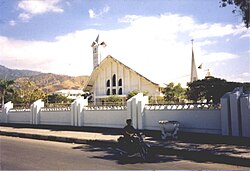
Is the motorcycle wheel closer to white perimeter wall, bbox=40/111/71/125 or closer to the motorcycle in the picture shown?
the motorcycle

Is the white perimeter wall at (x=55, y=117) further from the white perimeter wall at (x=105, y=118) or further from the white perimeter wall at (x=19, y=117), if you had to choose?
the white perimeter wall at (x=19, y=117)

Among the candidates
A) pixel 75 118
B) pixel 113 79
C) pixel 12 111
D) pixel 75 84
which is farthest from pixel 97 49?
pixel 75 84

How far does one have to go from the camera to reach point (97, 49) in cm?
5975

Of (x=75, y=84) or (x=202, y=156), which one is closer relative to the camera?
(x=202, y=156)

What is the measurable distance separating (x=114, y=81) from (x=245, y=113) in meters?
43.4

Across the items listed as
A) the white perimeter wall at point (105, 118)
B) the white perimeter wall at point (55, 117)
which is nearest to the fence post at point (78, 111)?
the white perimeter wall at point (105, 118)

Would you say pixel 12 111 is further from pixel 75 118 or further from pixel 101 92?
pixel 101 92

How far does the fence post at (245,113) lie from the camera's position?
35.6ft

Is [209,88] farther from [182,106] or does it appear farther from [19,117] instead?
[19,117]

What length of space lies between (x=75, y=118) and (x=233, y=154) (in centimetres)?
1156

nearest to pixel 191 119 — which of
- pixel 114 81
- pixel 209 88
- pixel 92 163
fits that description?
pixel 92 163

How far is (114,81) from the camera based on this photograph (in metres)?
53.8

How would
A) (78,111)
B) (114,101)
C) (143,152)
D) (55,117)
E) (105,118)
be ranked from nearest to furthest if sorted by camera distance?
(143,152) → (105,118) → (78,111) → (55,117) → (114,101)

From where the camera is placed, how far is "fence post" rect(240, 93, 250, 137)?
10836 millimetres
